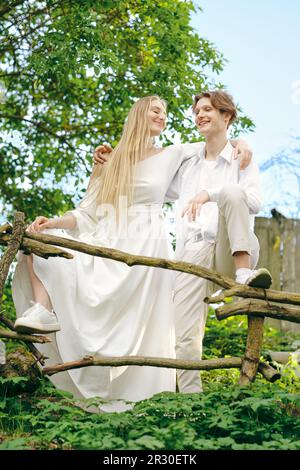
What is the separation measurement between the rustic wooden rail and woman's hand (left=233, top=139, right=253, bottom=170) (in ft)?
2.51

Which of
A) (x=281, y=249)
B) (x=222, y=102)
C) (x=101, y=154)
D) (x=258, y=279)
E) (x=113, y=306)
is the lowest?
(x=113, y=306)

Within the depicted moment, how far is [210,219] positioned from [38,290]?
1.14m

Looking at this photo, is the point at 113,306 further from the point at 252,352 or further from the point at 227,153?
the point at 227,153

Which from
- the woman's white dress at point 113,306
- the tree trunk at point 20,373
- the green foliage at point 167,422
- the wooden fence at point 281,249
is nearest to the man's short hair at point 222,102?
the woman's white dress at point 113,306

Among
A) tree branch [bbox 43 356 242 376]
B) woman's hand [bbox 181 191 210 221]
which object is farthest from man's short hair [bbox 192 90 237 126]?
tree branch [bbox 43 356 242 376]

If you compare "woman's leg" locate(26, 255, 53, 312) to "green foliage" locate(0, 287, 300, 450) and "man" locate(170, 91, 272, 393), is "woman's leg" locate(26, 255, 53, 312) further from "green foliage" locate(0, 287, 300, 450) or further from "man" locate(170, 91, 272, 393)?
"man" locate(170, 91, 272, 393)

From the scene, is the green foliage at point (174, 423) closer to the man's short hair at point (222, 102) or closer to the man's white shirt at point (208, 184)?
the man's white shirt at point (208, 184)

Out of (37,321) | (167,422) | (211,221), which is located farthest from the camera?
(211,221)

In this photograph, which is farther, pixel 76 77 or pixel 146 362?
pixel 76 77

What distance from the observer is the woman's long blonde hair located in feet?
16.8

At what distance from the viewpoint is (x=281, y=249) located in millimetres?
10453

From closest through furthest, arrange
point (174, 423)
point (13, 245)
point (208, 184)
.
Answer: point (174, 423), point (13, 245), point (208, 184)

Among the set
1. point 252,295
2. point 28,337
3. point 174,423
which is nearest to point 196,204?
point 252,295
